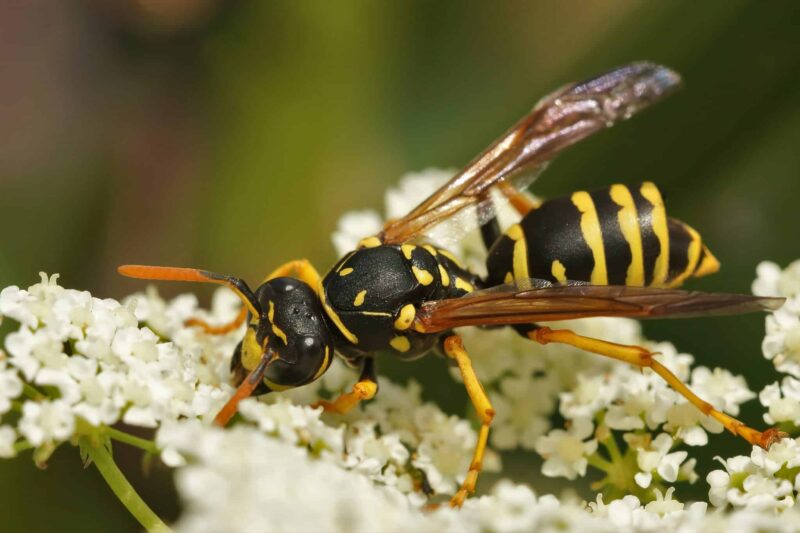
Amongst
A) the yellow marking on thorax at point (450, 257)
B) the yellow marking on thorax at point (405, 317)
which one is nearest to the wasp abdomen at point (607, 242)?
the yellow marking on thorax at point (450, 257)

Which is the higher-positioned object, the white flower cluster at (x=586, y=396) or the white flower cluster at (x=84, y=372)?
the white flower cluster at (x=84, y=372)

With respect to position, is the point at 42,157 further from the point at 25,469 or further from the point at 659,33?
the point at 659,33

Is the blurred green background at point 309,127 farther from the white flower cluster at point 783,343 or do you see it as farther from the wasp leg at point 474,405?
the wasp leg at point 474,405

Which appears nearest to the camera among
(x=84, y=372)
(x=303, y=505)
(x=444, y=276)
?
(x=303, y=505)

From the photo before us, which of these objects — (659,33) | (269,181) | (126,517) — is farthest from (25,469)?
(659,33)

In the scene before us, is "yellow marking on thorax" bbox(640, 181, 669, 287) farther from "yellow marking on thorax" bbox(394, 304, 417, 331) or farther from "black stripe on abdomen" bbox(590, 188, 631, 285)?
"yellow marking on thorax" bbox(394, 304, 417, 331)

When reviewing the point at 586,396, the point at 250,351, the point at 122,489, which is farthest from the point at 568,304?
the point at 122,489

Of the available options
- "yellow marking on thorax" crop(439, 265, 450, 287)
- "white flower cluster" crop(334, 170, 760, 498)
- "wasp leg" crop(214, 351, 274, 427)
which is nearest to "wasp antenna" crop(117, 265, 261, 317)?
"wasp leg" crop(214, 351, 274, 427)

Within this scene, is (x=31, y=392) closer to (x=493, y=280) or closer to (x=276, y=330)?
(x=276, y=330)
